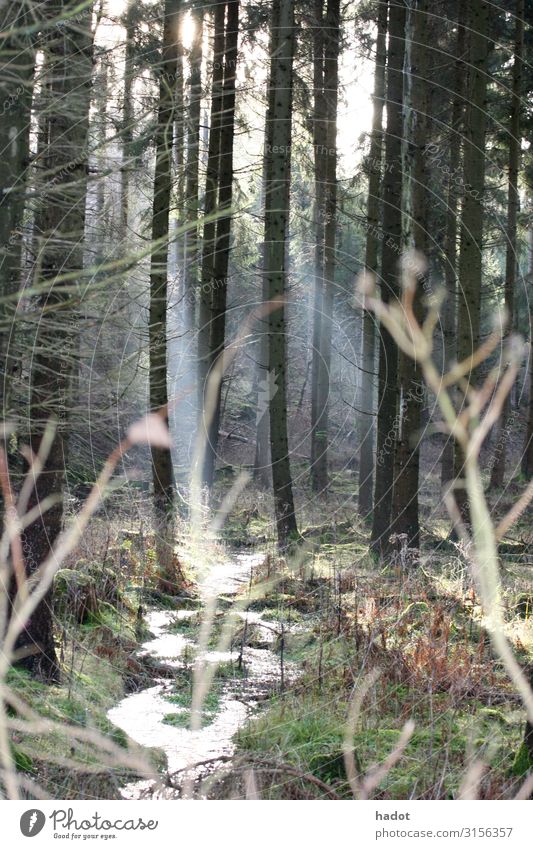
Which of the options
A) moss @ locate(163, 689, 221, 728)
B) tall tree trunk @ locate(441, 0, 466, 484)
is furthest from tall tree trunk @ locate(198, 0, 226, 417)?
moss @ locate(163, 689, 221, 728)

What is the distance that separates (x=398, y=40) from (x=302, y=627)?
28.5ft

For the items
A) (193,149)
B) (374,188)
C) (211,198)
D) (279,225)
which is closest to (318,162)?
(211,198)

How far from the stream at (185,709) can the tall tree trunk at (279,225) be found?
407cm

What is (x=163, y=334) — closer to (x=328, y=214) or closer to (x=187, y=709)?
(x=187, y=709)

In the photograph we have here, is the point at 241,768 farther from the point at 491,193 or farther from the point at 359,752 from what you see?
the point at 491,193

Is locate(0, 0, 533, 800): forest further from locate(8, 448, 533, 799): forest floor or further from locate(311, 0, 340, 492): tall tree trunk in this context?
locate(311, 0, 340, 492): tall tree trunk

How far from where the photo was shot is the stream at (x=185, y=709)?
19.2ft

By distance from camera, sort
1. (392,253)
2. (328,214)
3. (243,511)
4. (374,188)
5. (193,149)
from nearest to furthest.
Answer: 1. (392,253)
2. (374,188)
3. (193,149)
4. (243,511)
5. (328,214)

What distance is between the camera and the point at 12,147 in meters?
6.89

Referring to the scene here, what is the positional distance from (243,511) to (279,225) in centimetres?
715

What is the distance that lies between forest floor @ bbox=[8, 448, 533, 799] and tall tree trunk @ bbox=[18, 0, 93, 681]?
1.50ft

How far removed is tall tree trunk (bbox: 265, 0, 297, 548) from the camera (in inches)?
508

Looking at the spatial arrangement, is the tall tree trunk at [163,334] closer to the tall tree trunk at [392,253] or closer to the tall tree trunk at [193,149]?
the tall tree trunk at [193,149]

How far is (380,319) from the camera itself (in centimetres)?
1349
